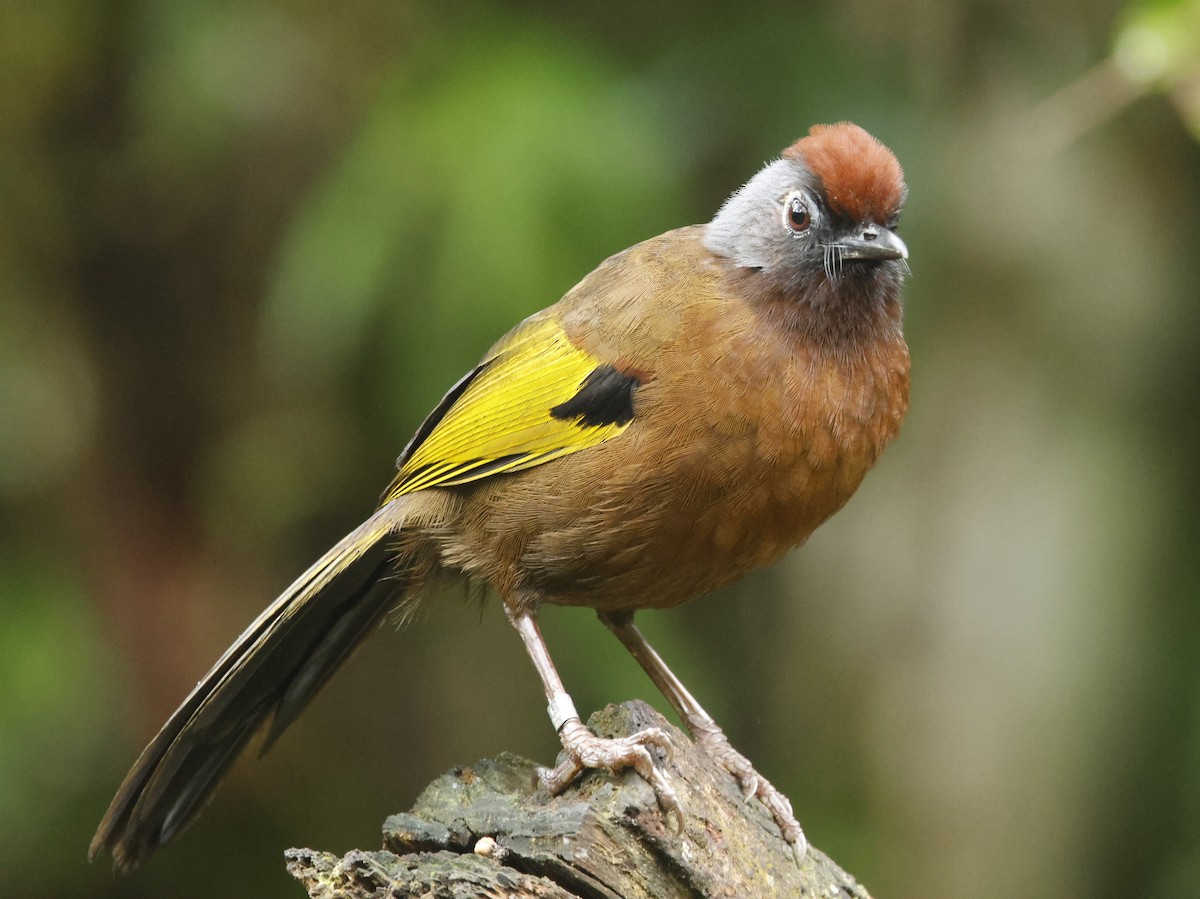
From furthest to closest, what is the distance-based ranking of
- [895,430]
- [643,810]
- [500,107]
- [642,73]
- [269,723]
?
1. [642,73]
2. [500,107]
3. [269,723]
4. [895,430]
5. [643,810]

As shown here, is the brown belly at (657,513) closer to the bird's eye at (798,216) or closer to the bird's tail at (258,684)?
the bird's tail at (258,684)

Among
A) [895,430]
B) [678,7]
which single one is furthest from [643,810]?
[678,7]

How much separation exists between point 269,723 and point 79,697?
47.2 inches

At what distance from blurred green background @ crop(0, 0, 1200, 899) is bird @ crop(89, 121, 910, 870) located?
91 centimetres

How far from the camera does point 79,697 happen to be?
470cm

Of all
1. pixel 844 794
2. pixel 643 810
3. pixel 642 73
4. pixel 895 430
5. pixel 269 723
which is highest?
pixel 642 73

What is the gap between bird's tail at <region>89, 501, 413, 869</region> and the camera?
3.57 m

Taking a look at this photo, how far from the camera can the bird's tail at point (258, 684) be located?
3568 millimetres

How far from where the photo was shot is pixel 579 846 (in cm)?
275

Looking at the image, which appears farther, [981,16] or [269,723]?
[981,16]

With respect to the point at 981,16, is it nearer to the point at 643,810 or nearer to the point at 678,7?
the point at 678,7

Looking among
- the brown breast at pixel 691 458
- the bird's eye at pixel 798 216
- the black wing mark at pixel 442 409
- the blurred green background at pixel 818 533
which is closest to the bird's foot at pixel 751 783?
the brown breast at pixel 691 458

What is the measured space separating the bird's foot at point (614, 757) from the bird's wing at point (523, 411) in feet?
2.30

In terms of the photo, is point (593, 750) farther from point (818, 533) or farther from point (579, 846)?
point (818, 533)
